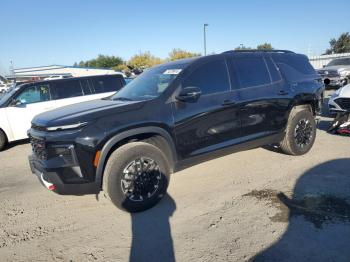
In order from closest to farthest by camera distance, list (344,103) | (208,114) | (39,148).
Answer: (39,148) → (208,114) → (344,103)

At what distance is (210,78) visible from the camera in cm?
456

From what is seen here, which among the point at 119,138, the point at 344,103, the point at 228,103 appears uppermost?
the point at 228,103

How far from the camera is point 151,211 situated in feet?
13.2

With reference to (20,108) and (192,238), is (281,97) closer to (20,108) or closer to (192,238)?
(192,238)

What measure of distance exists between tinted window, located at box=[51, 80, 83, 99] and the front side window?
0.19 metres

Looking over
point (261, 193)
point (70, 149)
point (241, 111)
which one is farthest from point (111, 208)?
point (241, 111)

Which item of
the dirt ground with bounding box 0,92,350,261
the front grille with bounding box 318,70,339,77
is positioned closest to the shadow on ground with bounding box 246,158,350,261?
the dirt ground with bounding box 0,92,350,261

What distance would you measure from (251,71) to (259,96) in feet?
1.39

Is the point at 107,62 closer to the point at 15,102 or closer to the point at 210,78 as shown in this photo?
the point at 15,102

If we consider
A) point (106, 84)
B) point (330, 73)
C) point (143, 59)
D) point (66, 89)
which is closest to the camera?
point (66, 89)

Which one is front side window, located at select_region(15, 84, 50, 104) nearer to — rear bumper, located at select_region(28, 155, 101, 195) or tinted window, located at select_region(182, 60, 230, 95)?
rear bumper, located at select_region(28, 155, 101, 195)

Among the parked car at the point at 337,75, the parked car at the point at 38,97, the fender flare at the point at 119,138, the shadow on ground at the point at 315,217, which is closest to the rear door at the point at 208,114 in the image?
the fender flare at the point at 119,138

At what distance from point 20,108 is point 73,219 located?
5.75 meters

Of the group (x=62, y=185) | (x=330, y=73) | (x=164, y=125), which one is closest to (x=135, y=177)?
(x=164, y=125)
